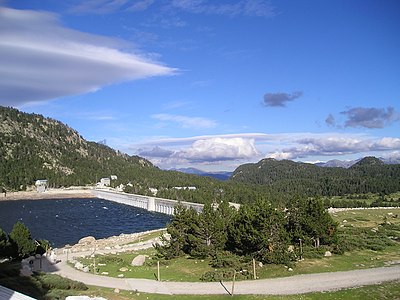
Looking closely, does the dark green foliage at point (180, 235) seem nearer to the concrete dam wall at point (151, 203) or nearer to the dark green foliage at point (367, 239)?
the dark green foliage at point (367, 239)

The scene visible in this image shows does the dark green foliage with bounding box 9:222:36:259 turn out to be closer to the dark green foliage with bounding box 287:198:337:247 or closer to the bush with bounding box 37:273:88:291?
the bush with bounding box 37:273:88:291

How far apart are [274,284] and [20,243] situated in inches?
1175

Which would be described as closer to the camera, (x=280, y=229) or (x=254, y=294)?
(x=254, y=294)

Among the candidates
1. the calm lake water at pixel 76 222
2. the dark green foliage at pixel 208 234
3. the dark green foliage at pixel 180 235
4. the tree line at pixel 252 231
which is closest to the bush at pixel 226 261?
the tree line at pixel 252 231

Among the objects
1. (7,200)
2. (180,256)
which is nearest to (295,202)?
(180,256)

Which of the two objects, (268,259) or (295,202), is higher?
(295,202)

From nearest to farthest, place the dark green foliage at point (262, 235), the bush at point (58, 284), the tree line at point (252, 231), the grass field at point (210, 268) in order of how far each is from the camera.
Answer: the grass field at point (210, 268) < the bush at point (58, 284) < the dark green foliage at point (262, 235) < the tree line at point (252, 231)

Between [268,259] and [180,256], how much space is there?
1276 cm

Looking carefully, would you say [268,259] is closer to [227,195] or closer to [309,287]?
[309,287]

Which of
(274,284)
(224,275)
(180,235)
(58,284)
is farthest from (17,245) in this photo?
(274,284)

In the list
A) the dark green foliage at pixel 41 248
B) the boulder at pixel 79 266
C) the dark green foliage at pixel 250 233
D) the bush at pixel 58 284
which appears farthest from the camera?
the dark green foliage at pixel 41 248

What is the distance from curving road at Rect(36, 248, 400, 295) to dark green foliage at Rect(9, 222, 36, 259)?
1274 centimetres

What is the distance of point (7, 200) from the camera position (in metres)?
197

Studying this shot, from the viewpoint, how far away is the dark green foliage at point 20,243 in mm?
45469
